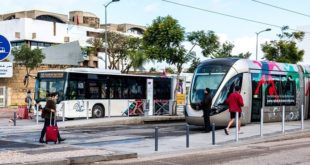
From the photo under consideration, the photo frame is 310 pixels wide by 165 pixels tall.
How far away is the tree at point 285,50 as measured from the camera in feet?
171

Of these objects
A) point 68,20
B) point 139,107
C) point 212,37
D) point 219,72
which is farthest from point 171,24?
point 68,20

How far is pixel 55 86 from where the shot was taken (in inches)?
1079

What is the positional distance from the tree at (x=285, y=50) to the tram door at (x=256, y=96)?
30.4 metres

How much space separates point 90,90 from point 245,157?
16.7 metres

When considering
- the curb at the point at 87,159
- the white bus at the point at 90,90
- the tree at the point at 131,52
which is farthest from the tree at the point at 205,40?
the tree at the point at 131,52

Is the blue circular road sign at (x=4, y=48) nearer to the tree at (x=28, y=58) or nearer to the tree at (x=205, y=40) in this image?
the tree at (x=205, y=40)

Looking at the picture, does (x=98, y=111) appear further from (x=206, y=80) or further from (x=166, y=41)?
(x=206, y=80)

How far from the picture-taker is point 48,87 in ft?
91.0

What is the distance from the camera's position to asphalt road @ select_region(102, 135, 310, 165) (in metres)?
12.1

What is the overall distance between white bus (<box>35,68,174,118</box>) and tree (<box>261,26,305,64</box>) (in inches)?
925

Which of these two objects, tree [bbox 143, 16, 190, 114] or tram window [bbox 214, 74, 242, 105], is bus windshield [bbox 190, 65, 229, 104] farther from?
tree [bbox 143, 16, 190, 114]

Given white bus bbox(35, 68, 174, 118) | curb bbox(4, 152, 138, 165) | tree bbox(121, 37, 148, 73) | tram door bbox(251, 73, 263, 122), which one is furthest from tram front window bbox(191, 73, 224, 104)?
tree bbox(121, 37, 148, 73)

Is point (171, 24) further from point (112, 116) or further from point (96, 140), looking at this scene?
point (96, 140)

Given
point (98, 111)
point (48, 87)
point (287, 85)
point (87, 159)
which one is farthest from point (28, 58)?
point (87, 159)
